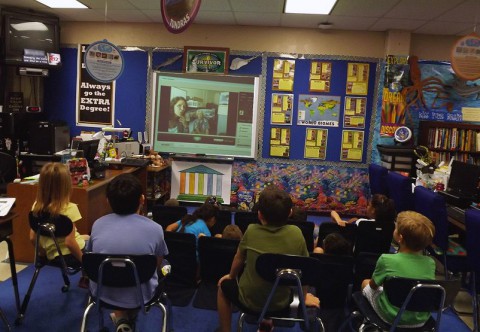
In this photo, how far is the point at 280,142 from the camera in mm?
6047

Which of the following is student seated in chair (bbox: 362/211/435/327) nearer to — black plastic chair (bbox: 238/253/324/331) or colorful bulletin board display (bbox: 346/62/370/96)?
black plastic chair (bbox: 238/253/324/331)

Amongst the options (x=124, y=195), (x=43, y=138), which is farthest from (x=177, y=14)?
(x=43, y=138)

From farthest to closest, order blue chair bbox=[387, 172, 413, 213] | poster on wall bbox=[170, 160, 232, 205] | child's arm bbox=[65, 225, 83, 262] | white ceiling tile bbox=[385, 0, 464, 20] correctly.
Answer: poster on wall bbox=[170, 160, 232, 205], white ceiling tile bbox=[385, 0, 464, 20], blue chair bbox=[387, 172, 413, 213], child's arm bbox=[65, 225, 83, 262]

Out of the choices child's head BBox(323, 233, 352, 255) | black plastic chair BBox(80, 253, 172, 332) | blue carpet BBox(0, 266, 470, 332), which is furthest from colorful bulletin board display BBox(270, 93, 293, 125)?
black plastic chair BBox(80, 253, 172, 332)

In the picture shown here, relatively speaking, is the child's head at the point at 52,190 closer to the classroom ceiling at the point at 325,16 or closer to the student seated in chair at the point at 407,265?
Result: the student seated in chair at the point at 407,265

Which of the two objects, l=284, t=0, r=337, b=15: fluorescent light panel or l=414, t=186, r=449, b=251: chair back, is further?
l=284, t=0, r=337, b=15: fluorescent light panel

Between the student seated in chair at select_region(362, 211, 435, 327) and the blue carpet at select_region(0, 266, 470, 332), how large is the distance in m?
0.83

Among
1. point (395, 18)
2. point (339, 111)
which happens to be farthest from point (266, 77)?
point (395, 18)

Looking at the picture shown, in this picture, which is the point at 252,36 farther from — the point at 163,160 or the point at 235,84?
the point at 163,160

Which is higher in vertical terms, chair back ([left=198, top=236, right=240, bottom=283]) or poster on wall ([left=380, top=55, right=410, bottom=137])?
poster on wall ([left=380, top=55, right=410, bottom=137])

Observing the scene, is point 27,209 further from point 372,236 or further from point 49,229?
point 372,236

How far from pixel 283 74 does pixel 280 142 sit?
103 cm

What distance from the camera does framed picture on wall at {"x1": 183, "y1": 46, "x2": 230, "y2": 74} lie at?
5.93m

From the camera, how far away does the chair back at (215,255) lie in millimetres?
2609
